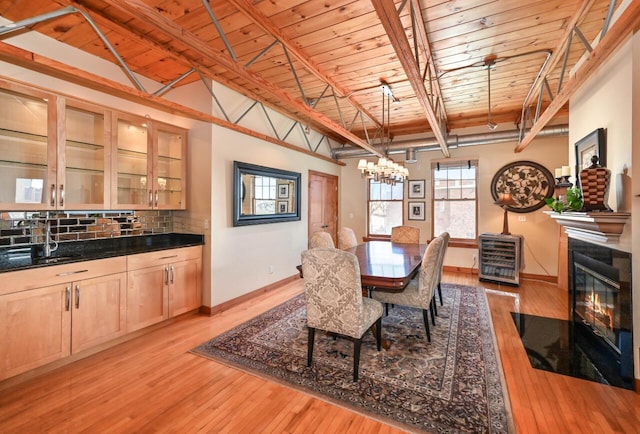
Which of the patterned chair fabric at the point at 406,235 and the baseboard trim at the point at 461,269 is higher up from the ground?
the patterned chair fabric at the point at 406,235

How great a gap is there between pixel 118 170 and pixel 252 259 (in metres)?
1.98

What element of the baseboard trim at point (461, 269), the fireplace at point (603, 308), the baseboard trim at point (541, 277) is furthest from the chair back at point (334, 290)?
the baseboard trim at point (541, 277)

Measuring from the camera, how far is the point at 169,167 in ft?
11.9

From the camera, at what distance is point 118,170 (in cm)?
309

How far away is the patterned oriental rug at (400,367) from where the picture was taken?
1.87 meters

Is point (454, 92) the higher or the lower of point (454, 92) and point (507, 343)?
the higher

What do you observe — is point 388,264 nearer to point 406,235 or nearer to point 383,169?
point 383,169

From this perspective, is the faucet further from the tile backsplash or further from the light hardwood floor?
the light hardwood floor

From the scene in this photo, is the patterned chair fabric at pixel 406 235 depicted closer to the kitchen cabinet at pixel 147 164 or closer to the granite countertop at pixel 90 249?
the granite countertop at pixel 90 249

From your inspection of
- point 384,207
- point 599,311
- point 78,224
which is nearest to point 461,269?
point 384,207

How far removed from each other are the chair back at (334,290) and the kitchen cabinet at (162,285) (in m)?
1.82

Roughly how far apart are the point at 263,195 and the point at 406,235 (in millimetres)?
2387

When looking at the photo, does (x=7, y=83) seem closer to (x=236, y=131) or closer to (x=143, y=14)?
(x=143, y=14)

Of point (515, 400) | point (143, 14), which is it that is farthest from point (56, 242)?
point (515, 400)
